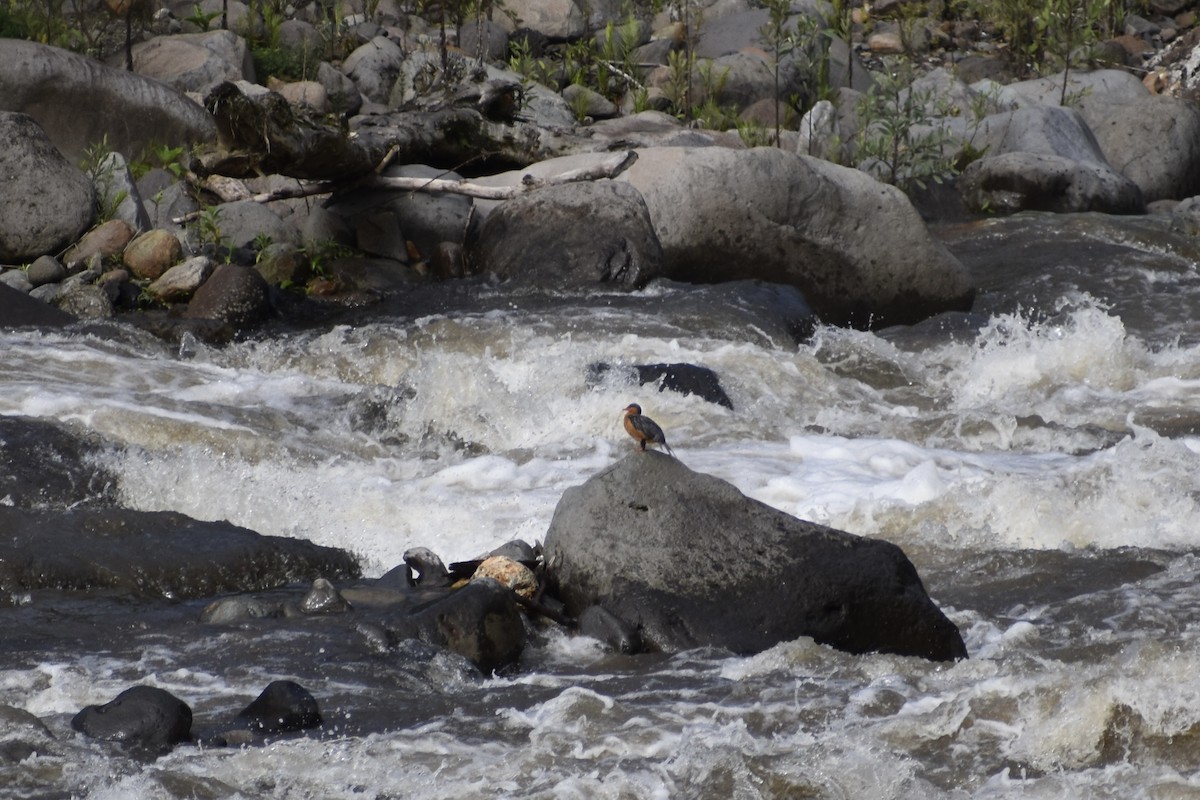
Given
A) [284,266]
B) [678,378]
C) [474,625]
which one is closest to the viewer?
[474,625]

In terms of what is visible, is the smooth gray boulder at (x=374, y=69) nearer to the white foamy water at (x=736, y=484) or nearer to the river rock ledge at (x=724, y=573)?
the white foamy water at (x=736, y=484)

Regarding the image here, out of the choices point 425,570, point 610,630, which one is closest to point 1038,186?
point 425,570

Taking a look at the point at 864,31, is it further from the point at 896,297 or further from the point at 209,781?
the point at 209,781

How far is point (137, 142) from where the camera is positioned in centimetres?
1327

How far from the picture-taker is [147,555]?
5.73 metres

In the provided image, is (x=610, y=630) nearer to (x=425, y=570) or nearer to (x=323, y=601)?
(x=425, y=570)

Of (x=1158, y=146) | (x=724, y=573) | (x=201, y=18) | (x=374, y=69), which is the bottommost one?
(x=724, y=573)

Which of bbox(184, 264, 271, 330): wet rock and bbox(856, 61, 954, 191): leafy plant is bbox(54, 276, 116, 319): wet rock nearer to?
bbox(184, 264, 271, 330): wet rock

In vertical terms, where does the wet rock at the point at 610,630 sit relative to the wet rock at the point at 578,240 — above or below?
below

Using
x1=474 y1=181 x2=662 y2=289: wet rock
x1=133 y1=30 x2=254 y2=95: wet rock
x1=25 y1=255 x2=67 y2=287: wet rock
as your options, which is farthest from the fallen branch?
x1=133 y1=30 x2=254 y2=95: wet rock

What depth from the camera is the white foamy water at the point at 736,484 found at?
4.09 metres

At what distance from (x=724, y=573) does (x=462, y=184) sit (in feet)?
24.0

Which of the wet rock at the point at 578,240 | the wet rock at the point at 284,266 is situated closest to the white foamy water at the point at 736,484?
the wet rock at the point at 578,240

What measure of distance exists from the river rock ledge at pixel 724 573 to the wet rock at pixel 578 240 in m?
Result: 5.74
